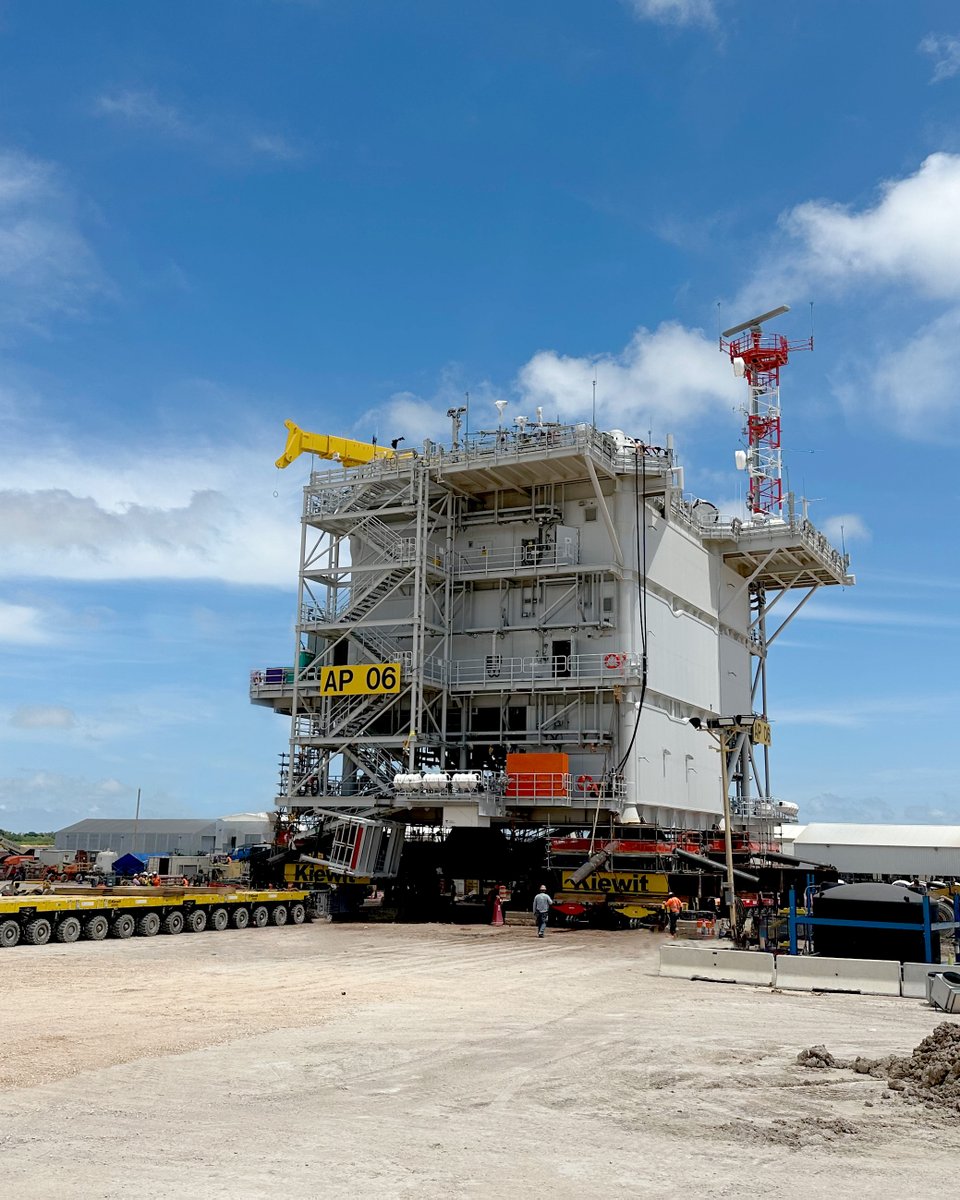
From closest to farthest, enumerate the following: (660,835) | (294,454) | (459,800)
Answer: (459,800), (660,835), (294,454)

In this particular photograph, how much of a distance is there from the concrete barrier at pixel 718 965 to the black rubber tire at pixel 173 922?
13.4 m

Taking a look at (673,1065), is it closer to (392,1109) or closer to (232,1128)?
(392,1109)

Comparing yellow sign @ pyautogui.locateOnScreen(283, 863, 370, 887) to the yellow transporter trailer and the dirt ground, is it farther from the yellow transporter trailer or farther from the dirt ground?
the dirt ground

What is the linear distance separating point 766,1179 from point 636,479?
3533 cm

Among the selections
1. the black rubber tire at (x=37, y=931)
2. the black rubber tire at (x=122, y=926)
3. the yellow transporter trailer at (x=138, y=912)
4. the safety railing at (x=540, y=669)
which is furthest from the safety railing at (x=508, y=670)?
the black rubber tire at (x=37, y=931)

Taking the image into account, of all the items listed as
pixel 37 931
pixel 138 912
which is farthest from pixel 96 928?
pixel 37 931

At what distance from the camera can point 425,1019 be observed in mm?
16078

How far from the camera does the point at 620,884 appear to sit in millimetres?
35156

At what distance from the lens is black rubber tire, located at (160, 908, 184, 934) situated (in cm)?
2916

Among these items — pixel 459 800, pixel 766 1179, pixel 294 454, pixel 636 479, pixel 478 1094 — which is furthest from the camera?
pixel 294 454

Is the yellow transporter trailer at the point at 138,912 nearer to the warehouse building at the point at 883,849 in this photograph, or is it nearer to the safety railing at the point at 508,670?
the safety railing at the point at 508,670

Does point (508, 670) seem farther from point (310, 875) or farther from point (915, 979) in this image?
point (915, 979)

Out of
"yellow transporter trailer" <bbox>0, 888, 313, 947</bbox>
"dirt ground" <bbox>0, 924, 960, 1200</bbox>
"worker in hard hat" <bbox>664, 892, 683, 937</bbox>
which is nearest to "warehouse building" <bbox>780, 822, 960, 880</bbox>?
"worker in hard hat" <bbox>664, 892, 683, 937</bbox>

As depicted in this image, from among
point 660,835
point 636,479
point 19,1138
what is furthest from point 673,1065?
point 636,479
